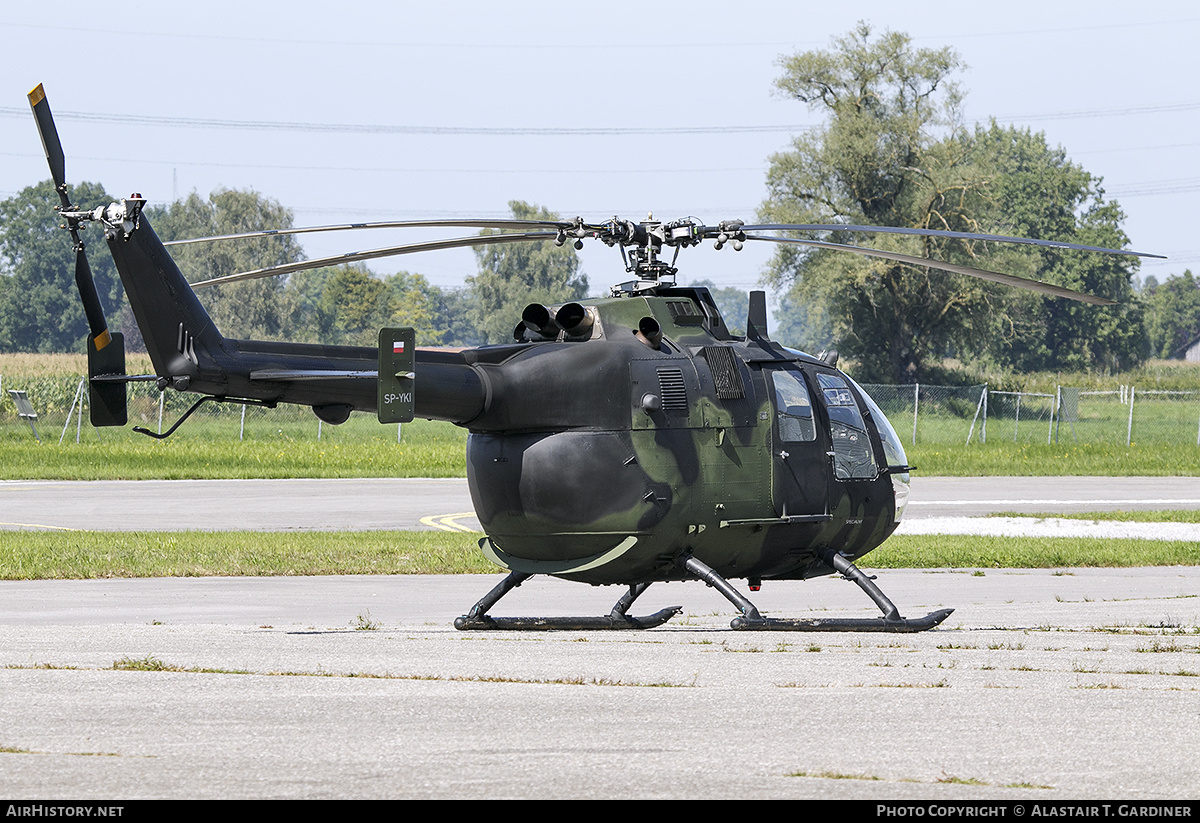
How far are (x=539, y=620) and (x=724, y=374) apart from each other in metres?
2.78

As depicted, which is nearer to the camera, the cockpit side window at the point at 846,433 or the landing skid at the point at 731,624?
the landing skid at the point at 731,624

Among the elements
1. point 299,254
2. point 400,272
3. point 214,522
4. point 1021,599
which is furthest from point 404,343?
point 400,272

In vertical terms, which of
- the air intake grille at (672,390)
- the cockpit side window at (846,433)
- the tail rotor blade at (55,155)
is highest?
the tail rotor blade at (55,155)

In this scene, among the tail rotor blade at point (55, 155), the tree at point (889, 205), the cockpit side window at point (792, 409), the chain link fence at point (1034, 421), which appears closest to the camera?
the tail rotor blade at point (55, 155)

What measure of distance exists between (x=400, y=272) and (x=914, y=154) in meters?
133

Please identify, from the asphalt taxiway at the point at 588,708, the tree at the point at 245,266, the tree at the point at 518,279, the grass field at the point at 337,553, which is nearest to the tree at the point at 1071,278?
the tree at the point at 518,279

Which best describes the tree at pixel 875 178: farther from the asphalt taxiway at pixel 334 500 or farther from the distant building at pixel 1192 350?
the distant building at pixel 1192 350

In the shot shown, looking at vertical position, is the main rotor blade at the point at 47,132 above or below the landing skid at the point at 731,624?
above

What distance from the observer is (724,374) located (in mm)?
12008

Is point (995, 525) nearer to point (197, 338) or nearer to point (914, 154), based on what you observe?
point (197, 338)

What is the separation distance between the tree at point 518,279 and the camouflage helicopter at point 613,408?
396 ft

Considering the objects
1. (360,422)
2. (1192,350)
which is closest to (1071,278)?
(1192,350)

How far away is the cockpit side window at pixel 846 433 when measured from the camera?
1257cm

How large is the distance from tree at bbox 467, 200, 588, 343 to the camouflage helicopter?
396 feet
